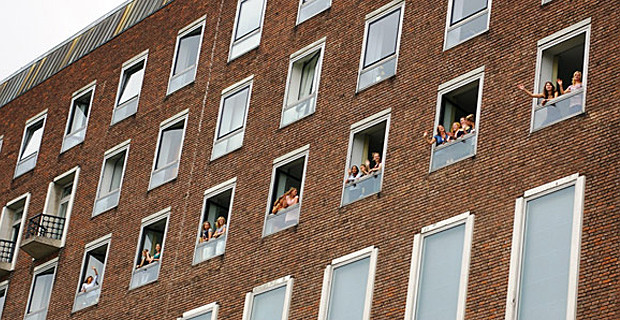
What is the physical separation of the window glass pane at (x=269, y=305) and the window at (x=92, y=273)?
8.44 metres

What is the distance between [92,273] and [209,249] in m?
6.66

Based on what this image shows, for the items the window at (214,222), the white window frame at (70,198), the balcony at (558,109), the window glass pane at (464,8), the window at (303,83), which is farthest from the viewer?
the white window frame at (70,198)

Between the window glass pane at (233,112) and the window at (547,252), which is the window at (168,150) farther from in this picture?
the window at (547,252)

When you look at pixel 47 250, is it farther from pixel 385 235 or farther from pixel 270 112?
pixel 385 235

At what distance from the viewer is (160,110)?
48812mm

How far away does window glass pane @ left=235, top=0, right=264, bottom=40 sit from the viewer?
46.5 meters

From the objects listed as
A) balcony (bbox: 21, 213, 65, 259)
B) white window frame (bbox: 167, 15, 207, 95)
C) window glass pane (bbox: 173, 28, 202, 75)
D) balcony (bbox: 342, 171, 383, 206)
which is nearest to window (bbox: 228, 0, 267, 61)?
white window frame (bbox: 167, 15, 207, 95)

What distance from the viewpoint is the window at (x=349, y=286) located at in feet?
120

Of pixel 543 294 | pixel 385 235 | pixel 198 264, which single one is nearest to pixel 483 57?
pixel 385 235

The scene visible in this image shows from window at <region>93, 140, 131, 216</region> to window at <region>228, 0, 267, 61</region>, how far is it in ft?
18.2

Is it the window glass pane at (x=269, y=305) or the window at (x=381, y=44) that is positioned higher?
the window at (x=381, y=44)

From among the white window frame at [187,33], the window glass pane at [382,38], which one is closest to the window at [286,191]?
the window glass pane at [382,38]

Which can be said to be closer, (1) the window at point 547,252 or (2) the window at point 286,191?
(1) the window at point 547,252

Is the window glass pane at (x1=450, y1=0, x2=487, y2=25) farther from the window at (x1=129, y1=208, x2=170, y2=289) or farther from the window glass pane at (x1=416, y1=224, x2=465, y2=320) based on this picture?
the window at (x1=129, y1=208, x2=170, y2=289)
